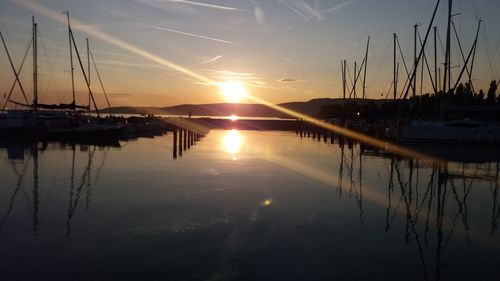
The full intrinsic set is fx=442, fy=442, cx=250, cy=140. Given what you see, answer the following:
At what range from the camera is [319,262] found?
29.6 feet

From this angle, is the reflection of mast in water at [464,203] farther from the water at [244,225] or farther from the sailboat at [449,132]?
the sailboat at [449,132]

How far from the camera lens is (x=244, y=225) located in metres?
11.8

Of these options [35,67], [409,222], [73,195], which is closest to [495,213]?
[409,222]

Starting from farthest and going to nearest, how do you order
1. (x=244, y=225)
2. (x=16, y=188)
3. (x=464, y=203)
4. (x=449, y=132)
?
(x=449, y=132) < (x=16, y=188) < (x=464, y=203) < (x=244, y=225)

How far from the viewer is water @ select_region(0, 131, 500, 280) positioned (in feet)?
28.2

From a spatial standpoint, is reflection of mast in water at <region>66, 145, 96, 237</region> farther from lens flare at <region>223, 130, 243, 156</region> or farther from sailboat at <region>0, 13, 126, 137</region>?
sailboat at <region>0, 13, 126, 137</region>

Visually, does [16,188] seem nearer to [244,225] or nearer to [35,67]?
[244,225]

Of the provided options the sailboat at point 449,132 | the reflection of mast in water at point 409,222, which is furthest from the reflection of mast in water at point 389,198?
the sailboat at point 449,132

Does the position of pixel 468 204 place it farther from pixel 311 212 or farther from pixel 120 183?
pixel 120 183

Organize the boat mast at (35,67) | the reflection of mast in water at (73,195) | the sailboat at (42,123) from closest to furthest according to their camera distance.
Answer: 1. the reflection of mast in water at (73,195)
2. the sailboat at (42,123)
3. the boat mast at (35,67)

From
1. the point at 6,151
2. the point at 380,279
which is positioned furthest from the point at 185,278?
the point at 6,151

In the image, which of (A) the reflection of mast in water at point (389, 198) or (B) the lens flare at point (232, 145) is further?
(B) the lens flare at point (232, 145)

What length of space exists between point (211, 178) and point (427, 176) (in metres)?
10.8

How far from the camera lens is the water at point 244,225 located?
8.59 meters
